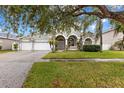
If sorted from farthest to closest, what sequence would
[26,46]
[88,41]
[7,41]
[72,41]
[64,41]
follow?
[7,41] < [26,46] < [72,41] < [64,41] < [88,41]

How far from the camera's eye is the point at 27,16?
7387 mm

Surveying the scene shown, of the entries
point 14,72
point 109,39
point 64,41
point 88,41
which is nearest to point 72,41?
A: point 64,41

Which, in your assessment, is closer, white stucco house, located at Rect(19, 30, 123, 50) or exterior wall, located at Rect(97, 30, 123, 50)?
white stucco house, located at Rect(19, 30, 123, 50)

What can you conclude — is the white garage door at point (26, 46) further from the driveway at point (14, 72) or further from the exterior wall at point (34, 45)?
the driveway at point (14, 72)

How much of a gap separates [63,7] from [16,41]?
2422 centimetres

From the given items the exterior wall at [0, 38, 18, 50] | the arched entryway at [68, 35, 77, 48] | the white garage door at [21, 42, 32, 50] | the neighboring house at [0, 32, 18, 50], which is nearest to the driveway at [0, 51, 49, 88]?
the arched entryway at [68, 35, 77, 48]

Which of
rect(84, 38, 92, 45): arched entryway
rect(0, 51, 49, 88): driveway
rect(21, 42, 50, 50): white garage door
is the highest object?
rect(84, 38, 92, 45): arched entryway

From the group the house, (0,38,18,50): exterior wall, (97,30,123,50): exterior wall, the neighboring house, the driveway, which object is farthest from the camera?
(0,38,18,50): exterior wall

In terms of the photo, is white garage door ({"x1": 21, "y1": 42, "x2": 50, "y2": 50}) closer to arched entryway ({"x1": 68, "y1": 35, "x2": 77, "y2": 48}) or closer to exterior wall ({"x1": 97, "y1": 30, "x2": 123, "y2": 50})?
arched entryway ({"x1": 68, "y1": 35, "x2": 77, "y2": 48})

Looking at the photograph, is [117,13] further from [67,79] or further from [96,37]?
[96,37]

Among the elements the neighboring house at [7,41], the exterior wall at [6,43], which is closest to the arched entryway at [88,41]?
the neighboring house at [7,41]

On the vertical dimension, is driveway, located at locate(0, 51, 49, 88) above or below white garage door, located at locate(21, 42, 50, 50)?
below

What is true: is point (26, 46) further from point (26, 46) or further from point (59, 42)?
point (59, 42)
